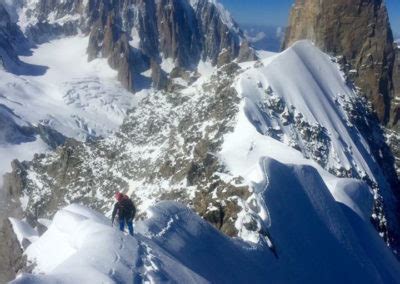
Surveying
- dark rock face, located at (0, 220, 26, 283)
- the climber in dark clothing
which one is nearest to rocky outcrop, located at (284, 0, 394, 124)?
dark rock face, located at (0, 220, 26, 283)

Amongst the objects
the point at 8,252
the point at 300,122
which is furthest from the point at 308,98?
the point at 8,252

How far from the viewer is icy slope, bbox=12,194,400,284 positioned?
72.2ft

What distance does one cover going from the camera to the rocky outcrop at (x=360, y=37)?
308ft

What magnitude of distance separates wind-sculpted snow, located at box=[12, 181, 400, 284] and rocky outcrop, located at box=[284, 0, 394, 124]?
51.8 meters

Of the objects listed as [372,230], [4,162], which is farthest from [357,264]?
[4,162]

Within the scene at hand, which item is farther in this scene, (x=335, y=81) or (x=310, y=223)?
(x=335, y=81)

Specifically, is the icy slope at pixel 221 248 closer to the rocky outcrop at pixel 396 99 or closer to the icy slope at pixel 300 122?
the icy slope at pixel 300 122

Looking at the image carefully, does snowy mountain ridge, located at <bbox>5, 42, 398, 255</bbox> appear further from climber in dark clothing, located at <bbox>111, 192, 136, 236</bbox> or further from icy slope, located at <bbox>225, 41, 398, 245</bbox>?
climber in dark clothing, located at <bbox>111, 192, 136, 236</bbox>

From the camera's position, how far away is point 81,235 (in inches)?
975

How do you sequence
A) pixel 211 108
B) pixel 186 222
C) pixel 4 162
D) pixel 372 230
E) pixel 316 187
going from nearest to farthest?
pixel 186 222, pixel 316 187, pixel 372 230, pixel 211 108, pixel 4 162

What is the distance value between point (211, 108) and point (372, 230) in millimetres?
32548

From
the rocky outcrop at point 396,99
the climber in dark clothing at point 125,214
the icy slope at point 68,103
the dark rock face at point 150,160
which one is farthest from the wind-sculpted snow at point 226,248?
the icy slope at point 68,103

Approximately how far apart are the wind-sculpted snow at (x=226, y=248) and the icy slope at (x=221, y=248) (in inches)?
1.8

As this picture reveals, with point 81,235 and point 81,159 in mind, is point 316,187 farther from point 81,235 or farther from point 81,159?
point 81,159
